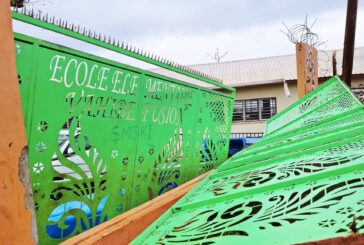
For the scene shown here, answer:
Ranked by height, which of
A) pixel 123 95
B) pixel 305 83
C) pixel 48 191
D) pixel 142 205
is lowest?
pixel 142 205

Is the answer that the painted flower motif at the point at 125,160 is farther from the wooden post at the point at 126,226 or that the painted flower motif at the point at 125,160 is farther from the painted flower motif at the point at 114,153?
the wooden post at the point at 126,226

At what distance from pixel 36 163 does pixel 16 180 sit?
69 cm

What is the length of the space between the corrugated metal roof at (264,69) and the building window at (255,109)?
1.04 m

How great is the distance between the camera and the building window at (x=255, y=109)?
678 inches

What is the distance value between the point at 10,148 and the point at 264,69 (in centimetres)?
1858

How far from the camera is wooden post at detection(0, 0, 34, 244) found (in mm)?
1299

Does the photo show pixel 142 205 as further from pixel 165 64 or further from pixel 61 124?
pixel 165 64

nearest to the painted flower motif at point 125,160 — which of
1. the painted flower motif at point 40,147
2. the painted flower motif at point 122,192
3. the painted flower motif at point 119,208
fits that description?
the painted flower motif at point 122,192

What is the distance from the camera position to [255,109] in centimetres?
1745

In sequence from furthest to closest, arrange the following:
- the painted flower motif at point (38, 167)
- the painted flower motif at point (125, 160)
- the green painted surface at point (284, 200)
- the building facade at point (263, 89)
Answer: the building facade at point (263, 89)
the painted flower motif at point (125, 160)
the painted flower motif at point (38, 167)
the green painted surface at point (284, 200)

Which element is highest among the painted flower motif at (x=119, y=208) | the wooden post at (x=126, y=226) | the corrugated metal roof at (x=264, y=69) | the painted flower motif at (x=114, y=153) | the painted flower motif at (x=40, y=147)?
the corrugated metal roof at (x=264, y=69)

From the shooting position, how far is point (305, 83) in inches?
254

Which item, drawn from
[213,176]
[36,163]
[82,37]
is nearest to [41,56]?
[82,37]

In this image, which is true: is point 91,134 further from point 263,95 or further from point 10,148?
point 263,95
